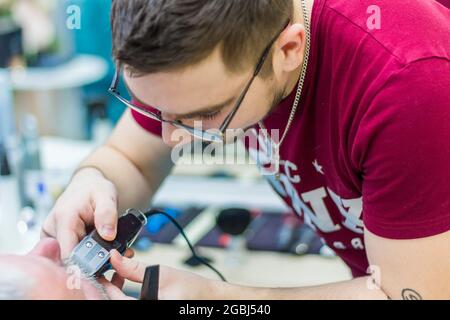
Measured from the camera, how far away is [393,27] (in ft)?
2.79

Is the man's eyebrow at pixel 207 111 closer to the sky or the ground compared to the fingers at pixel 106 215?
closer to the sky

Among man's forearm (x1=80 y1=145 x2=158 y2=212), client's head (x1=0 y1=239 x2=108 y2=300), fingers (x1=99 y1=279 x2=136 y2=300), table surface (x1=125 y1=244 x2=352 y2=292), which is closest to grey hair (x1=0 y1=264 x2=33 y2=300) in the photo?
client's head (x1=0 y1=239 x2=108 y2=300)

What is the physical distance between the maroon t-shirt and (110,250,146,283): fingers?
0.32 meters

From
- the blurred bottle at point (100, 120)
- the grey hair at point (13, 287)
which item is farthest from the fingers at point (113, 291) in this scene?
the blurred bottle at point (100, 120)

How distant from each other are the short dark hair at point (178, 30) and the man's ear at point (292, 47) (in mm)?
60

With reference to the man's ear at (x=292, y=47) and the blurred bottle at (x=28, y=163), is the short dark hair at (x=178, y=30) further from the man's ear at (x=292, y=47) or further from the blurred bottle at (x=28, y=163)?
the blurred bottle at (x=28, y=163)

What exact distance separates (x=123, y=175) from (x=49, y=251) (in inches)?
15.1

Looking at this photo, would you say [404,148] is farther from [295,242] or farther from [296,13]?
[295,242]

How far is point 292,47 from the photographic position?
903 millimetres

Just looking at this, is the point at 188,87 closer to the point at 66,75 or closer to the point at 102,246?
the point at 102,246

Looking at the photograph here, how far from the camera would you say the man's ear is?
878 mm

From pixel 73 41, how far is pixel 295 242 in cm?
139

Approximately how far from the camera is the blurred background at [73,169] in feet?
5.72

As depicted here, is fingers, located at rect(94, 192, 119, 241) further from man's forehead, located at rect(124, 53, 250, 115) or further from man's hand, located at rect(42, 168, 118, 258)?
man's forehead, located at rect(124, 53, 250, 115)
